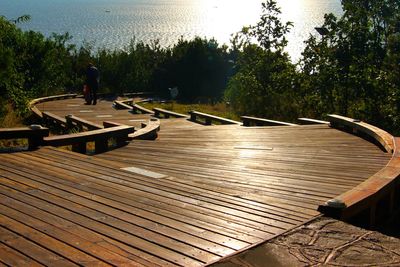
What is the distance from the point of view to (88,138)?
8.06 metres

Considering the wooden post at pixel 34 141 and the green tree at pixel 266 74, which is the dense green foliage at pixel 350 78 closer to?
the green tree at pixel 266 74

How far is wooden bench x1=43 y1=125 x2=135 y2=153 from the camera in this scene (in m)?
7.81

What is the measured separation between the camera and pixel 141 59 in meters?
32.7

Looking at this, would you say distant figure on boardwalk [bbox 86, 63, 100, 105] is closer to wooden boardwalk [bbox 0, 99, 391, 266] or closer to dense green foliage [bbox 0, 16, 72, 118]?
dense green foliage [bbox 0, 16, 72, 118]

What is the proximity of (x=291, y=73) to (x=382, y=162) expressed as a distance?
17.5 meters

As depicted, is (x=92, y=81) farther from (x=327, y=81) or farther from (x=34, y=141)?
(x=34, y=141)

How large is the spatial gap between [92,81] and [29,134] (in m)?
13.1

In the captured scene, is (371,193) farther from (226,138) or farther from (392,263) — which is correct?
(226,138)

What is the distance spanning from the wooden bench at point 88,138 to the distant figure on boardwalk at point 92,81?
1128 centimetres

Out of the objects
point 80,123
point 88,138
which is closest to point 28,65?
point 80,123

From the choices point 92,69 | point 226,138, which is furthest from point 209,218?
point 92,69

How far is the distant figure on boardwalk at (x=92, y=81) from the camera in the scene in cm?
1980

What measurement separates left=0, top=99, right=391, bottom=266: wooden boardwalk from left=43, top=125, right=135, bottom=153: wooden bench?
28 cm

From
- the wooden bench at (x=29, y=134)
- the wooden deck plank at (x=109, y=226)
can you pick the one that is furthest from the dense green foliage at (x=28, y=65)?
the wooden deck plank at (x=109, y=226)
